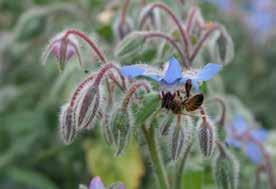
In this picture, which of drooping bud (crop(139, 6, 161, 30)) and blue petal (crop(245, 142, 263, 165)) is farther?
blue petal (crop(245, 142, 263, 165))

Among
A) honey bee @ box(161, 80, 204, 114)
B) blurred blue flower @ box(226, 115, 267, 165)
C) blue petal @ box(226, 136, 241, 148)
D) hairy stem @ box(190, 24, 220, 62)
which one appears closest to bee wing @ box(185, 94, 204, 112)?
honey bee @ box(161, 80, 204, 114)

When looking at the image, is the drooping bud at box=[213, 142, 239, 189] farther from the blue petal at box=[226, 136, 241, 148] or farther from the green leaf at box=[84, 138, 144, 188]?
the green leaf at box=[84, 138, 144, 188]

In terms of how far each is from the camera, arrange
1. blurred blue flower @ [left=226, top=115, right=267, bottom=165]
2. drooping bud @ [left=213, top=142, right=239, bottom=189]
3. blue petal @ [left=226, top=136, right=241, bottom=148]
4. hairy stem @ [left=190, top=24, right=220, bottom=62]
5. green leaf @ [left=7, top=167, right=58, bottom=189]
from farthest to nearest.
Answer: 1. green leaf @ [left=7, top=167, right=58, bottom=189]
2. blurred blue flower @ [left=226, top=115, right=267, bottom=165]
3. blue petal @ [left=226, top=136, right=241, bottom=148]
4. hairy stem @ [left=190, top=24, right=220, bottom=62]
5. drooping bud @ [left=213, top=142, right=239, bottom=189]

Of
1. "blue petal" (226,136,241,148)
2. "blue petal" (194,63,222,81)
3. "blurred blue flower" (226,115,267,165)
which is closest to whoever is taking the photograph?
"blue petal" (194,63,222,81)

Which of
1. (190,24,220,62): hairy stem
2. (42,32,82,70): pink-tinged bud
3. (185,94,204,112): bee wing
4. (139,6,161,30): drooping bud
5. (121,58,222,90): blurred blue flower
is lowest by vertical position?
(185,94,204,112): bee wing

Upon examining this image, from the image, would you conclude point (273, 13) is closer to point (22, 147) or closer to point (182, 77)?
point (22, 147)

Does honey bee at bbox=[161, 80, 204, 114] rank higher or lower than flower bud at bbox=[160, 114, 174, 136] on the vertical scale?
higher

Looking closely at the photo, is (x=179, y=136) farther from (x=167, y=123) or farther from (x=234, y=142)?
(x=234, y=142)
